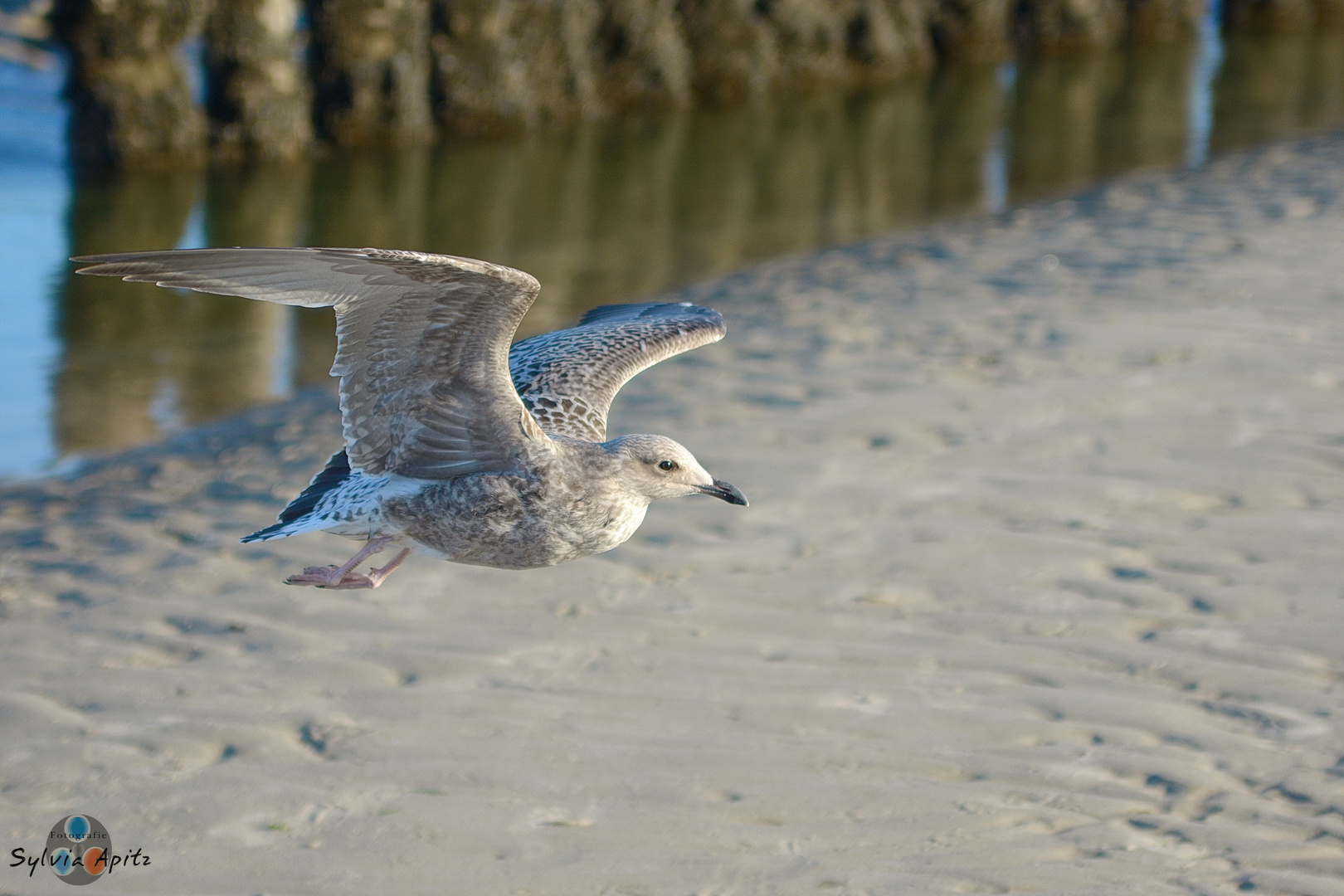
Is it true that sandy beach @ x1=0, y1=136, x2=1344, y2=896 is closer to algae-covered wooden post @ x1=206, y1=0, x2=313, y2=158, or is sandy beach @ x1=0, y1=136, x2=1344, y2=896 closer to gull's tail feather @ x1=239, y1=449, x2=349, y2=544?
gull's tail feather @ x1=239, y1=449, x2=349, y2=544

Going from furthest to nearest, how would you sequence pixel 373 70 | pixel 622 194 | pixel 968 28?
1. pixel 968 28
2. pixel 373 70
3. pixel 622 194

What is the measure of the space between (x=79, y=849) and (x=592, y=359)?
2.37 meters

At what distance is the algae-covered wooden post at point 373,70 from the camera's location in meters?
14.8

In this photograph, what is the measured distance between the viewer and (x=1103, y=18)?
845 inches

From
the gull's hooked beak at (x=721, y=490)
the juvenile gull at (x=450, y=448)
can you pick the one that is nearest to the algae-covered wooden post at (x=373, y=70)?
the juvenile gull at (x=450, y=448)

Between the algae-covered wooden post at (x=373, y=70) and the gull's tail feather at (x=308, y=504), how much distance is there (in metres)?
11.0

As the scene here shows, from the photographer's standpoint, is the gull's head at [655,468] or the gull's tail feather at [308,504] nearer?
the gull's tail feather at [308,504]

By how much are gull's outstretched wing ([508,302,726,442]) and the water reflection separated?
170 inches

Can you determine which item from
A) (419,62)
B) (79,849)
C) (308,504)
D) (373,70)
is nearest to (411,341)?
(308,504)

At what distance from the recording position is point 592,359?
5250 mm

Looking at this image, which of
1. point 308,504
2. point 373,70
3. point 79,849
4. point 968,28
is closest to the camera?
point 308,504

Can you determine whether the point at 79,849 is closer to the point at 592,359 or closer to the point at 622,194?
the point at 592,359

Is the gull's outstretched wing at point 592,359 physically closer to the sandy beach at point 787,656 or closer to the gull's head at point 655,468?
the gull's head at point 655,468

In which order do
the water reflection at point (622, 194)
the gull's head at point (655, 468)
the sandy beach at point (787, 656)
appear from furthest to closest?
the water reflection at point (622, 194) → the sandy beach at point (787, 656) → the gull's head at point (655, 468)
